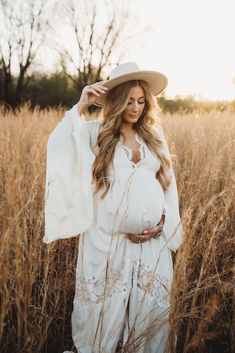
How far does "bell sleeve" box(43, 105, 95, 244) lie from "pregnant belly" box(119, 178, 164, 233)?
7.3 inches

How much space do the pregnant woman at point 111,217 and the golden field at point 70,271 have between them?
0.37ft

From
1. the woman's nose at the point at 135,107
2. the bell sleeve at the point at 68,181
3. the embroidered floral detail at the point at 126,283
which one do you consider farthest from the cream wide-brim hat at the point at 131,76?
the embroidered floral detail at the point at 126,283

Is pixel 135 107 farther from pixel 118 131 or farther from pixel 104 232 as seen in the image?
pixel 104 232

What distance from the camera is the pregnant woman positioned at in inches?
64.8

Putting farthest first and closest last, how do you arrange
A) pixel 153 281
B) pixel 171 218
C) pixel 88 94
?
pixel 171 218 → pixel 88 94 → pixel 153 281

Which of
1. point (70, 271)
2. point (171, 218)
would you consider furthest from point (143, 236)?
point (70, 271)

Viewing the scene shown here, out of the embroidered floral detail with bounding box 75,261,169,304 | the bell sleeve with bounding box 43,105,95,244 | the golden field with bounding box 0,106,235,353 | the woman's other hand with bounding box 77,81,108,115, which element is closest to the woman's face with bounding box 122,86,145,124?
the woman's other hand with bounding box 77,81,108,115

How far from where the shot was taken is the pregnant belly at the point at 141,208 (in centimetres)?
167

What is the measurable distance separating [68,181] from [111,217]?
0.28m

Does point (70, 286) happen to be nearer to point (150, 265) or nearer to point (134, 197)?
point (150, 265)

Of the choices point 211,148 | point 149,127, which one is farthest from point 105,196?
point 211,148

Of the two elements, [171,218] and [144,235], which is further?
[171,218]

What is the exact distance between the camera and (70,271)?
1.81 meters

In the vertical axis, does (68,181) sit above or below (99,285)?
above
